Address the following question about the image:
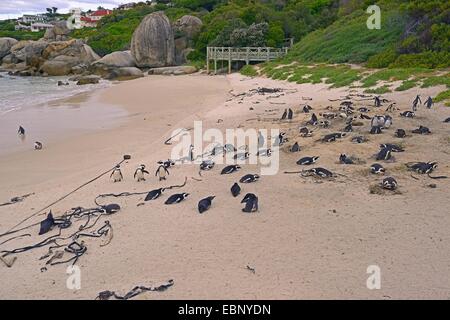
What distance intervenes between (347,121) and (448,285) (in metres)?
5.84

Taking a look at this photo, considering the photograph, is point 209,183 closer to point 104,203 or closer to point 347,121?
point 104,203

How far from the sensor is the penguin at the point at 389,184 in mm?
5023

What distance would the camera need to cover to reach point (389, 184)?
5.03 m

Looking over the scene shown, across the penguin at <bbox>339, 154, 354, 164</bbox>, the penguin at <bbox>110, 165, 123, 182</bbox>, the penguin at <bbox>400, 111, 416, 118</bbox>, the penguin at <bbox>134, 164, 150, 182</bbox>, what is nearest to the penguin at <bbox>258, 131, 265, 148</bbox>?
the penguin at <bbox>339, 154, 354, 164</bbox>

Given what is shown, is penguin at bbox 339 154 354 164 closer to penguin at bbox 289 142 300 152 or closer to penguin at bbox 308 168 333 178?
penguin at bbox 308 168 333 178

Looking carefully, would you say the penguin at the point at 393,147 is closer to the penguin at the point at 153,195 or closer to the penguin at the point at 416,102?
the penguin at the point at 416,102

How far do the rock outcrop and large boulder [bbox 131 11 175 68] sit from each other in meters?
1.96

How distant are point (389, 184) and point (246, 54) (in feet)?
85.4

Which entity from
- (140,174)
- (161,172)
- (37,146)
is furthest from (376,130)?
(37,146)

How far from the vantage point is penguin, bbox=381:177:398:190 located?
198 inches

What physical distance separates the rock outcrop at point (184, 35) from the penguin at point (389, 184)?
3741 centimetres

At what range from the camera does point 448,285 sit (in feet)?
10.4

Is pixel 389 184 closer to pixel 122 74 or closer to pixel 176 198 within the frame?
pixel 176 198

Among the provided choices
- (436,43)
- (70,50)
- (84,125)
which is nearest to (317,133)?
(84,125)
